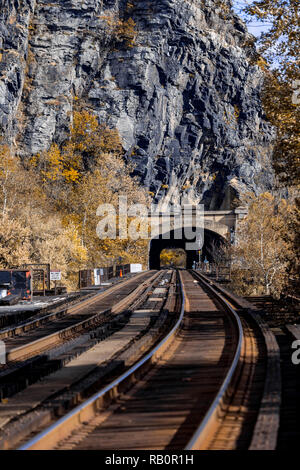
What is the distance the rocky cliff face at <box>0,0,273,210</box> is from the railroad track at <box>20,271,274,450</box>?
65108 millimetres

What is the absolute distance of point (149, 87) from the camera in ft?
276

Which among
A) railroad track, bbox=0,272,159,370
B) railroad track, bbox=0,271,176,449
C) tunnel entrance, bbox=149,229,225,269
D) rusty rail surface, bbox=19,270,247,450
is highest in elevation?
tunnel entrance, bbox=149,229,225,269

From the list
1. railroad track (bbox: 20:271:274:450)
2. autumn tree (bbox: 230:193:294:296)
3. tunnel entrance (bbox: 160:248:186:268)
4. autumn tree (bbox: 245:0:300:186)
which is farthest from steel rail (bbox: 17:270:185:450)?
tunnel entrance (bbox: 160:248:186:268)

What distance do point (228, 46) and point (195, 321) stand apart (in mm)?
92269

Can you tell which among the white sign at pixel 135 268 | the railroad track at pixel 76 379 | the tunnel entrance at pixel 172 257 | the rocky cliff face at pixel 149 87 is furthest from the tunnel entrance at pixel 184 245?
the railroad track at pixel 76 379

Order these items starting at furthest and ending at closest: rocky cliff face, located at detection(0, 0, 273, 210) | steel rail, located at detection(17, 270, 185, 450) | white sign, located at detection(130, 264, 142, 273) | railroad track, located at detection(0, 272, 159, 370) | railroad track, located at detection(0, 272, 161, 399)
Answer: rocky cliff face, located at detection(0, 0, 273, 210) → white sign, located at detection(130, 264, 142, 273) → railroad track, located at detection(0, 272, 159, 370) → railroad track, located at detection(0, 272, 161, 399) → steel rail, located at detection(17, 270, 185, 450)

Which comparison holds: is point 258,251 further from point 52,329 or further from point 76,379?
point 76,379

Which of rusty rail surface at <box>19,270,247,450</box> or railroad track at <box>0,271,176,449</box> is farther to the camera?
railroad track at <box>0,271,176,449</box>

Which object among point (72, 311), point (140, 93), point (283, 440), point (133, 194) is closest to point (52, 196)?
point (133, 194)

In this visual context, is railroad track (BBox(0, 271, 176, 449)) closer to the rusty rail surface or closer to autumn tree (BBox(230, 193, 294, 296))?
the rusty rail surface

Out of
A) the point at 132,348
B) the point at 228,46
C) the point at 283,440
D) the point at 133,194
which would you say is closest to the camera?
the point at 283,440

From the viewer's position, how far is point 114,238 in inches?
2050

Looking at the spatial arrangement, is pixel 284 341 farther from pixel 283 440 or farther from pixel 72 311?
pixel 72 311

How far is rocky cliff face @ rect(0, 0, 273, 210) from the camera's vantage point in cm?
7712
